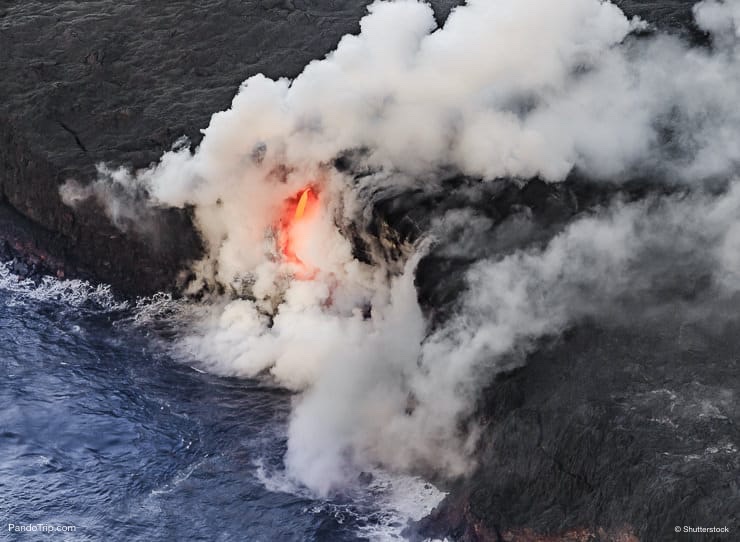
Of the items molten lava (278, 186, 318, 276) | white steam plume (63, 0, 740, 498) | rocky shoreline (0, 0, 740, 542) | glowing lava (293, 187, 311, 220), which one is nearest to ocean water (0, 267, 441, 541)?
white steam plume (63, 0, 740, 498)

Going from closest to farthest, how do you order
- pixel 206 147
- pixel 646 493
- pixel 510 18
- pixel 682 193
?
1. pixel 646 493
2. pixel 682 193
3. pixel 510 18
4. pixel 206 147

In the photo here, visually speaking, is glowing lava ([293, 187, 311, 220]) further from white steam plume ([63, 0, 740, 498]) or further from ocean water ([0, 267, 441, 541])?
ocean water ([0, 267, 441, 541])

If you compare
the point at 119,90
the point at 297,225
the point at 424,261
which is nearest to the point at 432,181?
the point at 424,261

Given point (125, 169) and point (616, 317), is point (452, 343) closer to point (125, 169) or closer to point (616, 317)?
point (616, 317)

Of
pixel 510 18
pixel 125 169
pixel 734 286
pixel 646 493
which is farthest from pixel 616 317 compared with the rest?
pixel 125 169

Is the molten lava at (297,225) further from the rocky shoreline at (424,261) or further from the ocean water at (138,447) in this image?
the ocean water at (138,447)

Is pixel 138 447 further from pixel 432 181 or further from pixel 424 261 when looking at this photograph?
pixel 432 181
